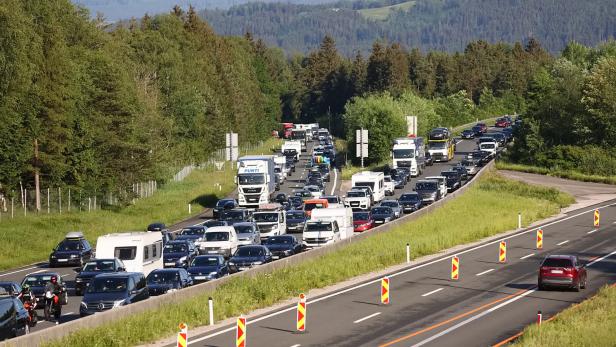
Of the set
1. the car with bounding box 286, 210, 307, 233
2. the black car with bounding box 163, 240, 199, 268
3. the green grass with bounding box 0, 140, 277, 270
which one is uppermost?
the black car with bounding box 163, 240, 199, 268

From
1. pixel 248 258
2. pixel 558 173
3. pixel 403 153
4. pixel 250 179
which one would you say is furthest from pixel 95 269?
pixel 558 173

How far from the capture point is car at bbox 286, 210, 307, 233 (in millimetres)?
69412

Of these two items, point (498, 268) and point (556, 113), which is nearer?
point (498, 268)

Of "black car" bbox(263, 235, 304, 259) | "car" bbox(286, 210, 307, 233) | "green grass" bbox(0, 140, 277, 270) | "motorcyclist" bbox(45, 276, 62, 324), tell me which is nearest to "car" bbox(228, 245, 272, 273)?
"black car" bbox(263, 235, 304, 259)

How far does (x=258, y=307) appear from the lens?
40.4 meters

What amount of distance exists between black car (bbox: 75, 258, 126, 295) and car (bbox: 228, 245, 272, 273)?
5850mm

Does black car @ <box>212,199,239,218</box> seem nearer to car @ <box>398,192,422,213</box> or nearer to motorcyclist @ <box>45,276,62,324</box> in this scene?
car @ <box>398,192,422,213</box>

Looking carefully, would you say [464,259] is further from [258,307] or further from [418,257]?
[258,307]

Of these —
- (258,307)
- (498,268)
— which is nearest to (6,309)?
(258,307)

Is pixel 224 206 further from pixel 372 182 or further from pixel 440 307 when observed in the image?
pixel 440 307

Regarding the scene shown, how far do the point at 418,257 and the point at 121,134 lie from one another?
41117 mm

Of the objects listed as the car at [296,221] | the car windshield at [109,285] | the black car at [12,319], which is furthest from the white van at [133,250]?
the car at [296,221]

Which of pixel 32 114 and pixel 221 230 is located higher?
pixel 32 114

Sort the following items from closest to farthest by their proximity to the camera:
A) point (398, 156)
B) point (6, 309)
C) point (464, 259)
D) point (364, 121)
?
point (6, 309) < point (464, 259) < point (398, 156) < point (364, 121)
